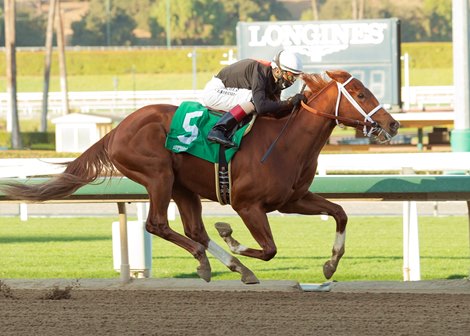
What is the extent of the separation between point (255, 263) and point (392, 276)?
1.60 meters

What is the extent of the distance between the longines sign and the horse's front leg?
18.2 metres

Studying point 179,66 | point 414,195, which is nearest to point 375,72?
point 414,195

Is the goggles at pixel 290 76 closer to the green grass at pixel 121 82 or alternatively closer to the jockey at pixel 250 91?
the jockey at pixel 250 91

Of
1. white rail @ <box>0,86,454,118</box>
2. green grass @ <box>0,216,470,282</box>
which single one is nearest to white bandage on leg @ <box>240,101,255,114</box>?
green grass @ <box>0,216,470,282</box>

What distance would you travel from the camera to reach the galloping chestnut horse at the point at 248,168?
303 inches

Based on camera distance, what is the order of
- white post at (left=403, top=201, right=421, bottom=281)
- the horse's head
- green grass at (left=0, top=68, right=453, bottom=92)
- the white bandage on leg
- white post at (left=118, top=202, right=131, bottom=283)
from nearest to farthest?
the horse's head
the white bandage on leg
white post at (left=118, top=202, right=131, bottom=283)
white post at (left=403, top=201, right=421, bottom=281)
green grass at (left=0, top=68, right=453, bottom=92)

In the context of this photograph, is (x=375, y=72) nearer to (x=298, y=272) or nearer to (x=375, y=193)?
(x=298, y=272)

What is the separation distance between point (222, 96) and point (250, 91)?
0.21 m

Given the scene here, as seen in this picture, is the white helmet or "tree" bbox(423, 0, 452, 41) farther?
"tree" bbox(423, 0, 452, 41)

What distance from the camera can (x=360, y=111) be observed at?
25.3 ft

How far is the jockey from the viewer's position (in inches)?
306

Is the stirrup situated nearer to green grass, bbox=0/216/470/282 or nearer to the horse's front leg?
the horse's front leg

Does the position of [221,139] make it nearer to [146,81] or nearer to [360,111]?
[360,111]

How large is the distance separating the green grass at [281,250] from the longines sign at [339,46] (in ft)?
32.1
